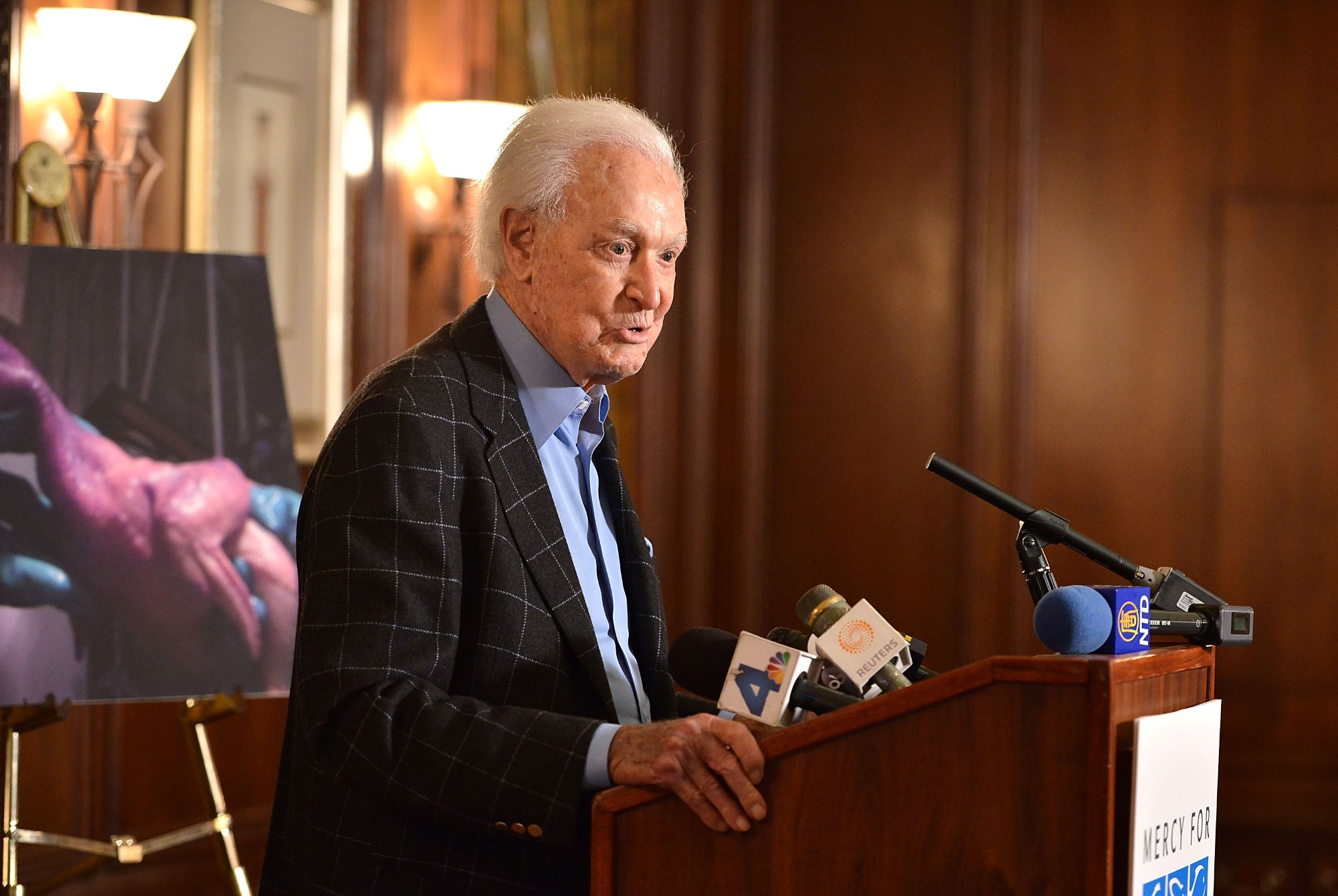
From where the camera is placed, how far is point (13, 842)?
2.57 m

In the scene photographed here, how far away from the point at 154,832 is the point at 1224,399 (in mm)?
3589

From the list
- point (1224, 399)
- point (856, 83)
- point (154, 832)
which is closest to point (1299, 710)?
point (1224, 399)

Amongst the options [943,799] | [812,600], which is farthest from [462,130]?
[943,799]

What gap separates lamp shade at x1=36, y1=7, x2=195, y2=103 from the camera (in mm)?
3316

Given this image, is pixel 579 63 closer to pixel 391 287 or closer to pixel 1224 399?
pixel 391 287

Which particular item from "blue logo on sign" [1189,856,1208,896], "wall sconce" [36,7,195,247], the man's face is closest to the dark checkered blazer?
the man's face

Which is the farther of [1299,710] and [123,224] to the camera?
[1299,710]

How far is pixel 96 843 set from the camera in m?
2.65

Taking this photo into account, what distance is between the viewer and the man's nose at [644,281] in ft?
5.81

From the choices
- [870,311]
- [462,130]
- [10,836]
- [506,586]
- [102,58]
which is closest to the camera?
[506,586]

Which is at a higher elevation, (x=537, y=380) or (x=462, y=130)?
(x=462, y=130)

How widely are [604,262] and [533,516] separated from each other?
35cm

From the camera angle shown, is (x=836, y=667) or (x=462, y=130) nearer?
(x=836, y=667)

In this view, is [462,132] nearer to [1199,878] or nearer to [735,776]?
[735,776]
